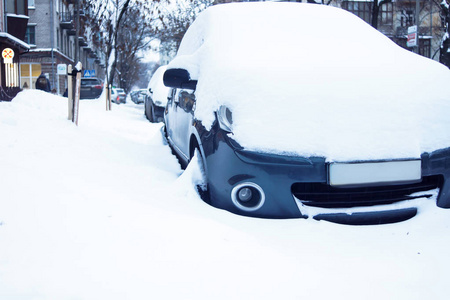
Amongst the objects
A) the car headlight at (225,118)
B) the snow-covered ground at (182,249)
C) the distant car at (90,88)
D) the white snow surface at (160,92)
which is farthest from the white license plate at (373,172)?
the distant car at (90,88)

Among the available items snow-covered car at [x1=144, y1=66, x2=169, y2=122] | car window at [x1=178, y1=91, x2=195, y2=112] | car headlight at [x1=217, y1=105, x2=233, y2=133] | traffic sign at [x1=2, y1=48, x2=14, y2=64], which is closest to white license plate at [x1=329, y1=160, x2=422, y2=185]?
car headlight at [x1=217, y1=105, x2=233, y2=133]

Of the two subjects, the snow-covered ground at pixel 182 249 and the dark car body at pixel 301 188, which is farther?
the dark car body at pixel 301 188

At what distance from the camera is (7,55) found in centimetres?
2173

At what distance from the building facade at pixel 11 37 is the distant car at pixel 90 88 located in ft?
12.1

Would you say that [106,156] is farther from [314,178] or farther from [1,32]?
[1,32]

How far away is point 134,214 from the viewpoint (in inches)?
104

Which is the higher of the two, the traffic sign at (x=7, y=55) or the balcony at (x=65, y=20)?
the balcony at (x=65, y=20)

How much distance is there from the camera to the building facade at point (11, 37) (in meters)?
21.4

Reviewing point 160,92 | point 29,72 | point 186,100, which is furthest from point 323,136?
point 29,72

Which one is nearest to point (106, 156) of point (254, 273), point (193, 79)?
point (193, 79)

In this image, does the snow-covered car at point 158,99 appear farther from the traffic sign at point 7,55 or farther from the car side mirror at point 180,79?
the traffic sign at point 7,55

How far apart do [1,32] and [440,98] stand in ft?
68.6

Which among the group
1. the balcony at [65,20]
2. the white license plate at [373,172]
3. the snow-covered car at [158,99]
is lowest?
the snow-covered car at [158,99]

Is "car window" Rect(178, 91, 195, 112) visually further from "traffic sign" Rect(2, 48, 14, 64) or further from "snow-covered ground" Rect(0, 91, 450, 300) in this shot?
"traffic sign" Rect(2, 48, 14, 64)
